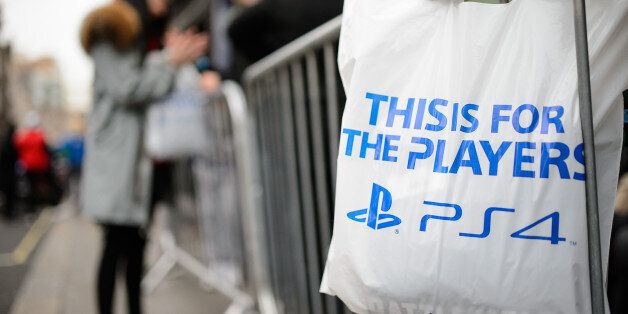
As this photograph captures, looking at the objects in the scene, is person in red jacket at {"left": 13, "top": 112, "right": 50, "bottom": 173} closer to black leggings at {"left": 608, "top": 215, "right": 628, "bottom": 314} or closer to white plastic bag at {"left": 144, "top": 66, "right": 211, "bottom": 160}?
white plastic bag at {"left": 144, "top": 66, "right": 211, "bottom": 160}

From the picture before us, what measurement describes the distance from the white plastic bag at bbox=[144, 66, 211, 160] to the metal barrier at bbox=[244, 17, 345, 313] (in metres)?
0.80

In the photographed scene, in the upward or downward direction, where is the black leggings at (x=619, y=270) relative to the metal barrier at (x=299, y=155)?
downward

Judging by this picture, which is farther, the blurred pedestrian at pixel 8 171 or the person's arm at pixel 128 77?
the blurred pedestrian at pixel 8 171

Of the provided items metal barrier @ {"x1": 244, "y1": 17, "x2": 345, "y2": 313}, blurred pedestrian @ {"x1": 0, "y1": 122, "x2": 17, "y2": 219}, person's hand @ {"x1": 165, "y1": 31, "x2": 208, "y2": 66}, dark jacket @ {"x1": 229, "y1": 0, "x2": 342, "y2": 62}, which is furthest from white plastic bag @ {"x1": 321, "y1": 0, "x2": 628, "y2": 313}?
blurred pedestrian @ {"x1": 0, "y1": 122, "x2": 17, "y2": 219}

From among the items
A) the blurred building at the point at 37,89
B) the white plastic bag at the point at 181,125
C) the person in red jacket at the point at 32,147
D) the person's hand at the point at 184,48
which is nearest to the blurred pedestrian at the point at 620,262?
the person's hand at the point at 184,48

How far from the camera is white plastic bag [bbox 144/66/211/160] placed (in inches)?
171

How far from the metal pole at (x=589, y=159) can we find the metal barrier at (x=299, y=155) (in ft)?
3.06

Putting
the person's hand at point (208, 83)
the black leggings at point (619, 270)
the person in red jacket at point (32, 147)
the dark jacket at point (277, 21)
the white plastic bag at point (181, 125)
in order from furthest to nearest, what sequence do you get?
the person in red jacket at point (32, 147) → the person's hand at point (208, 83) → the white plastic bag at point (181, 125) → the dark jacket at point (277, 21) → the black leggings at point (619, 270)

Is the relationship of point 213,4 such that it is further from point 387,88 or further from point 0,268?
point 387,88

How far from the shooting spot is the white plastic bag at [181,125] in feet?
14.3

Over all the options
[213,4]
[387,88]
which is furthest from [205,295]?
[213,4]

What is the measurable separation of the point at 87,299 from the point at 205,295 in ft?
2.62

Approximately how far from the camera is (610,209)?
1.65m

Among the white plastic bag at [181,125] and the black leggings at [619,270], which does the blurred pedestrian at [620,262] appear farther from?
the white plastic bag at [181,125]
